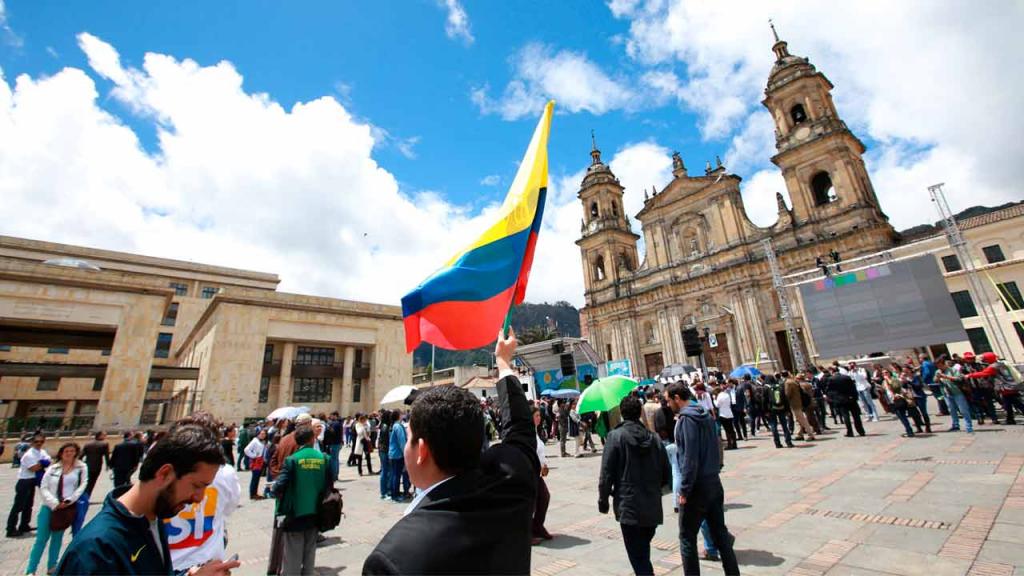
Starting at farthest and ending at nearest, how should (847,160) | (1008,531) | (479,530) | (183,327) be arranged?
1. (183,327)
2. (847,160)
3. (1008,531)
4. (479,530)

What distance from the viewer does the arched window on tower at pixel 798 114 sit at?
30000 millimetres

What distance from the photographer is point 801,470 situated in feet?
24.7

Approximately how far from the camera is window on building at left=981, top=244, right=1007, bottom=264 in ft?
79.8

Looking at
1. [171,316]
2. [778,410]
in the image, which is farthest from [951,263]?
[171,316]

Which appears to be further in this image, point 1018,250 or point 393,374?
point 393,374

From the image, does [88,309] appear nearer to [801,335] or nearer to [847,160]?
[801,335]

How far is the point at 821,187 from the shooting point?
29.8 metres

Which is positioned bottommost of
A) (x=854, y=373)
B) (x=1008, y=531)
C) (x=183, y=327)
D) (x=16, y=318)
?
(x=1008, y=531)

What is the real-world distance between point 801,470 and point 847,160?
28116 millimetres

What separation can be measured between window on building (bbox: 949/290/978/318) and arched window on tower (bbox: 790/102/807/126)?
14455 millimetres

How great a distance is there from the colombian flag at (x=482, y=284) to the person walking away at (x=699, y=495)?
6.67ft

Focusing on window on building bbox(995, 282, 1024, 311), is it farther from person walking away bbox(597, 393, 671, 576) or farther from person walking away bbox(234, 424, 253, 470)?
person walking away bbox(234, 424, 253, 470)

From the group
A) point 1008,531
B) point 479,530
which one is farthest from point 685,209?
point 479,530

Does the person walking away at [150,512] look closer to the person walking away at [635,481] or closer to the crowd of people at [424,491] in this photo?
the crowd of people at [424,491]
